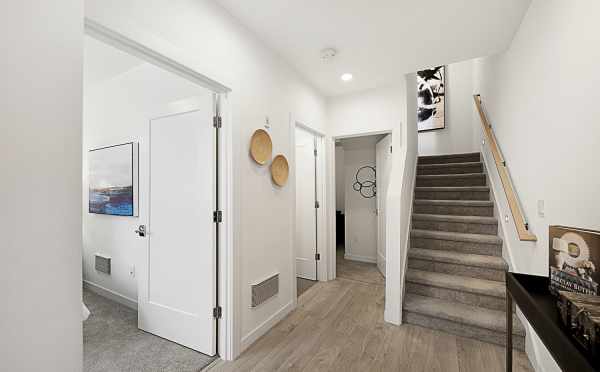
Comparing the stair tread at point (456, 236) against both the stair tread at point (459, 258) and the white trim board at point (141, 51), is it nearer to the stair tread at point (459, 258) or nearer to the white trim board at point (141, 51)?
the stair tread at point (459, 258)

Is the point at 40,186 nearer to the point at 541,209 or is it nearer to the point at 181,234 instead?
the point at 181,234

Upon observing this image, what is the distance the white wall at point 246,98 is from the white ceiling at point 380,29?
0.73 ft

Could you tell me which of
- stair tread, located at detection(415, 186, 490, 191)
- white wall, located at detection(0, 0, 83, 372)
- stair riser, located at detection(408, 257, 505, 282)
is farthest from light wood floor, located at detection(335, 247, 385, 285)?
white wall, located at detection(0, 0, 83, 372)

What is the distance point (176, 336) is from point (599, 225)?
9.32 feet

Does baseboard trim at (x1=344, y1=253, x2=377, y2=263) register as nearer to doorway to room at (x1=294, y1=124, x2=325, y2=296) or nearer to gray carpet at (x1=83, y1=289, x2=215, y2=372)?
doorway to room at (x1=294, y1=124, x2=325, y2=296)

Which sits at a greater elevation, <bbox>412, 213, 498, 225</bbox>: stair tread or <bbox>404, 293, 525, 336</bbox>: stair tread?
→ <bbox>412, 213, 498, 225</bbox>: stair tread

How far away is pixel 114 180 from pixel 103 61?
1233 mm

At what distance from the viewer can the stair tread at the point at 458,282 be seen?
2348 mm

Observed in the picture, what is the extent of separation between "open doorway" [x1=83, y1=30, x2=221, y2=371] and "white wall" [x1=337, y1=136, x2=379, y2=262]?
9.83ft

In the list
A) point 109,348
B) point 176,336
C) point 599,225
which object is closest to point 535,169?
point 599,225

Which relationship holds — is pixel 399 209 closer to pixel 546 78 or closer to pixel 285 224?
pixel 285 224

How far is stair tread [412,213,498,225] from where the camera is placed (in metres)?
2.93

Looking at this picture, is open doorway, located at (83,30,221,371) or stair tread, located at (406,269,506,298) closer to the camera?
open doorway, located at (83,30,221,371)

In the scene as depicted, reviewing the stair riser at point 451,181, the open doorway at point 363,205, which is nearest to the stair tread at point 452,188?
the stair riser at point 451,181
